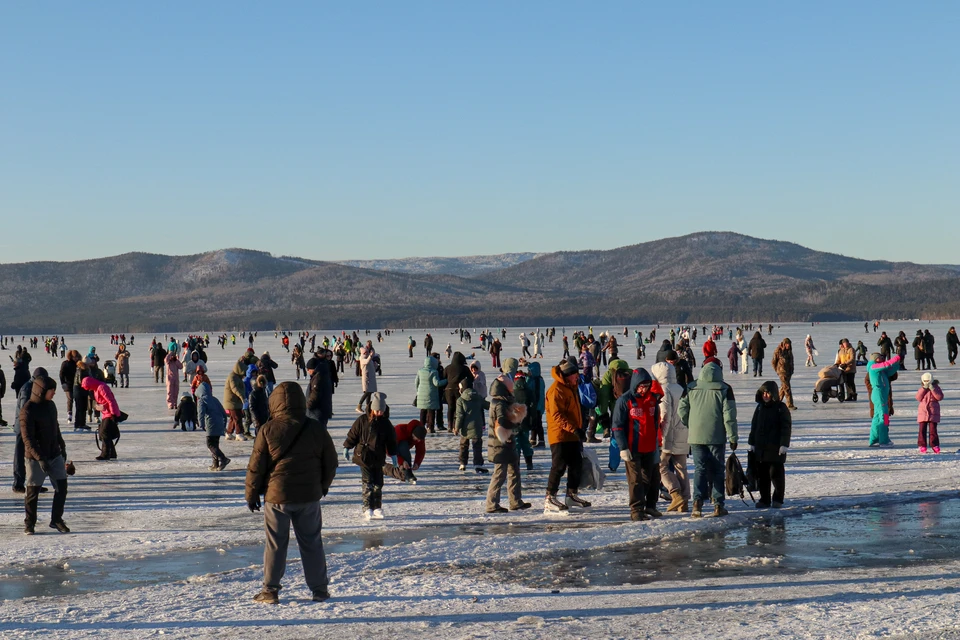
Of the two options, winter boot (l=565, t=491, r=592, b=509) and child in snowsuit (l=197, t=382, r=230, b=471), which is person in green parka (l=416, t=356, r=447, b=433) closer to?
child in snowsuit (l=197, t=382, r=230, b=471)

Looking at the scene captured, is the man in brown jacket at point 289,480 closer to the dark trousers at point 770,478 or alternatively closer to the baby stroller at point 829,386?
the dark trousers at point 770,478

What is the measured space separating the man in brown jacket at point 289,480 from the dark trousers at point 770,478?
484cm

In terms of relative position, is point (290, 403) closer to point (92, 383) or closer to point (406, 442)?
point (406, 442)

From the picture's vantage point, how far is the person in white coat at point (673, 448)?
10555 mm

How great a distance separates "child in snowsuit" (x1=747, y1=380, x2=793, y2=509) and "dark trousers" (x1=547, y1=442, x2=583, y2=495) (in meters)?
1.54

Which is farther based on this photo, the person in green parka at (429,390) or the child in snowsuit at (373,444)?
the person in green parka at (429,390)

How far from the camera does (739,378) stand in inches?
1238

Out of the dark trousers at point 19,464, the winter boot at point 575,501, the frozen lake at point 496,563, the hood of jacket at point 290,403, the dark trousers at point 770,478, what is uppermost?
the hood of jacket at point 290,403

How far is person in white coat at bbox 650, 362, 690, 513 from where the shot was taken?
1055 centimetres

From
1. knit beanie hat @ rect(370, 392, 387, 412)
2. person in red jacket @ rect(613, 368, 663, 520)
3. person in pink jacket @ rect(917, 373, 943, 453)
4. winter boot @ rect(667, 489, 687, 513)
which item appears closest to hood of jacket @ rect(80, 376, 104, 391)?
knit beanie hat @ rect(370, 392, 387, 412)

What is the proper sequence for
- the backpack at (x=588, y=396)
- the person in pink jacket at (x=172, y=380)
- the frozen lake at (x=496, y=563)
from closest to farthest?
the frozen lake at (x=496, y=563), the backpack at (x=588, y=396), the person in pink jacket at (x=172, y=380)

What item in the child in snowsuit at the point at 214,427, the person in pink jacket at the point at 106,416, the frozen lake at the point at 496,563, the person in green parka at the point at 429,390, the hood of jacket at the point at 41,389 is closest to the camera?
the frozen lake at the point at 496,563

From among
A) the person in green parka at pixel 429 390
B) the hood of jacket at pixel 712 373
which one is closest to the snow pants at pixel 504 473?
the hood of jacket at pixel 712 373

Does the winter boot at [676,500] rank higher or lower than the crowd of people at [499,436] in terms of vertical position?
lower
